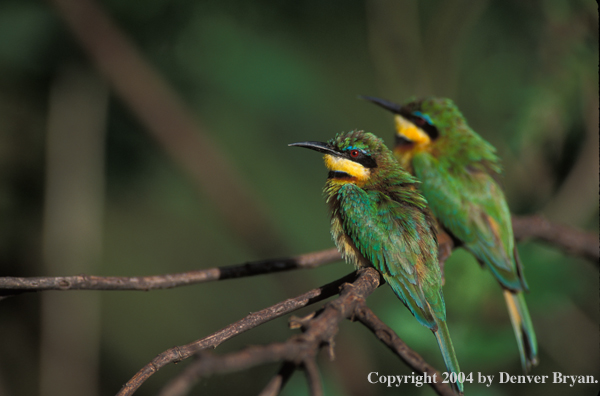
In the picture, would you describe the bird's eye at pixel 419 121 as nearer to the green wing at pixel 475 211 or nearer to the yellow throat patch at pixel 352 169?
the green wing at pixel 475 211

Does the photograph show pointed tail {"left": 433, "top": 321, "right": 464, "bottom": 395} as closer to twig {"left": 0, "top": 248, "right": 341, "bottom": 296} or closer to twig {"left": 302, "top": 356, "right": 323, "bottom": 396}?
twig {"left": 0, "top": 248, "right": 341, "bottom": 296}

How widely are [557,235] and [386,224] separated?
1.46 m

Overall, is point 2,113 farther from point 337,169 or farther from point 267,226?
point 337,169

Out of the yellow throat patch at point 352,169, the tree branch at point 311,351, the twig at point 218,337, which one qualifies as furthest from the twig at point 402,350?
the yellow throat patch at point 352,169

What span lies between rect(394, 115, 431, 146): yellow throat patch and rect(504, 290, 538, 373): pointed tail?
3.43ft

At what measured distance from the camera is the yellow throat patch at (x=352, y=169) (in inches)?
93.9

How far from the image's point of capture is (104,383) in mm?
3803

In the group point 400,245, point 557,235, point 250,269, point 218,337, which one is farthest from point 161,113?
point 557,235

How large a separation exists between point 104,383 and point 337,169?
267cm

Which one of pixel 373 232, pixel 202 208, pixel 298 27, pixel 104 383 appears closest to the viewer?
pixel 373 232

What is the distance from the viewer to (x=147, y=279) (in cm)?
167

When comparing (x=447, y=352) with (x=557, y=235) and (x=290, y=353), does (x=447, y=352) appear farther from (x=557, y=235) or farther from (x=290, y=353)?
(x=557, y=235)

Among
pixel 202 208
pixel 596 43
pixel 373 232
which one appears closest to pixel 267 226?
pixel 202 208

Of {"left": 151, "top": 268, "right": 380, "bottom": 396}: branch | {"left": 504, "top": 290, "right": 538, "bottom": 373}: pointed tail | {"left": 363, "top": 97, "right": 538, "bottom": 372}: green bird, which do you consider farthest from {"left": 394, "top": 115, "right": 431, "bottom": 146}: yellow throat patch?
{"left": 151, "top": 268, "right": 380, "bottom": 396}: branch
